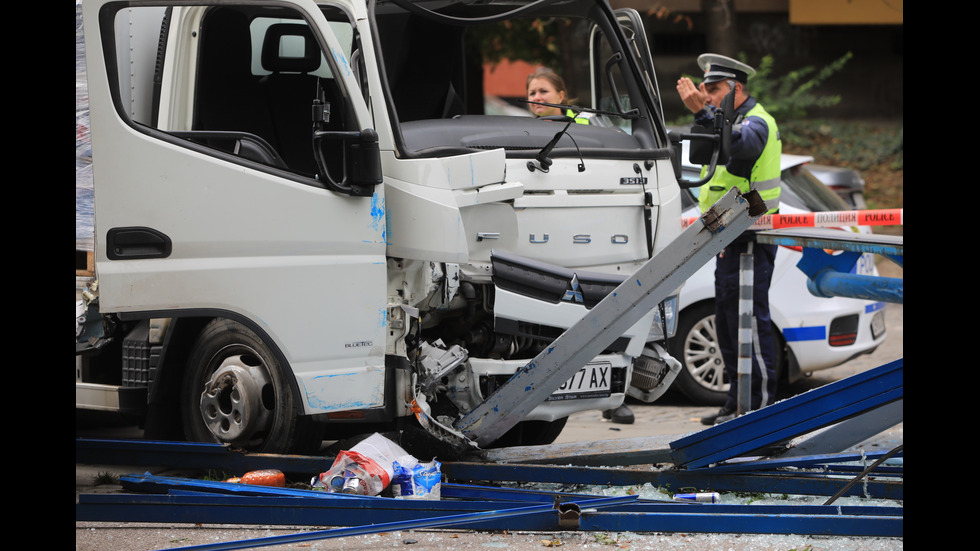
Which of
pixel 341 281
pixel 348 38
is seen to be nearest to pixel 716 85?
pixel 348 38

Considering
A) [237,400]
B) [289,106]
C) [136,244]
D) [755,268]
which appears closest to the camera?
[136,244]

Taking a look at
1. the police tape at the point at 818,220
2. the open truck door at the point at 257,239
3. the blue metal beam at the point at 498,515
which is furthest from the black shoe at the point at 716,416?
the open truck door at the point at 257,239

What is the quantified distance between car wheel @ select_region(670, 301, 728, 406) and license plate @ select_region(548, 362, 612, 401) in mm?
2225

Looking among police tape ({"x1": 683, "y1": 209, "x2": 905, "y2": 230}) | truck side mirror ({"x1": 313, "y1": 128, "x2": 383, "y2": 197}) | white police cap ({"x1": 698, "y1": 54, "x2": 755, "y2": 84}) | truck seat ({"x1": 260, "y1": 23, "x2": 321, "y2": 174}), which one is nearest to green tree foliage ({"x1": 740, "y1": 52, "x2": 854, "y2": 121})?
white police cap ({"x1": 698, "y1": 54, "x2": 755, "y2": 84})

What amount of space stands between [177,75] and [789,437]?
331cm

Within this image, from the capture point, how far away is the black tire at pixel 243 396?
5.17m

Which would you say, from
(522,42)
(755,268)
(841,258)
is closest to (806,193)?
(755,268)

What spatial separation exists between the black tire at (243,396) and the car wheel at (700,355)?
3128mm

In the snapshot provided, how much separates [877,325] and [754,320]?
137 cm

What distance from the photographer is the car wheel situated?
764 cm

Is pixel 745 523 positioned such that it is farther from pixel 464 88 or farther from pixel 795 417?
pixel 464 88

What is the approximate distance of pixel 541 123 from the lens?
5719 millimetres

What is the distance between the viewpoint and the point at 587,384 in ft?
18.0
